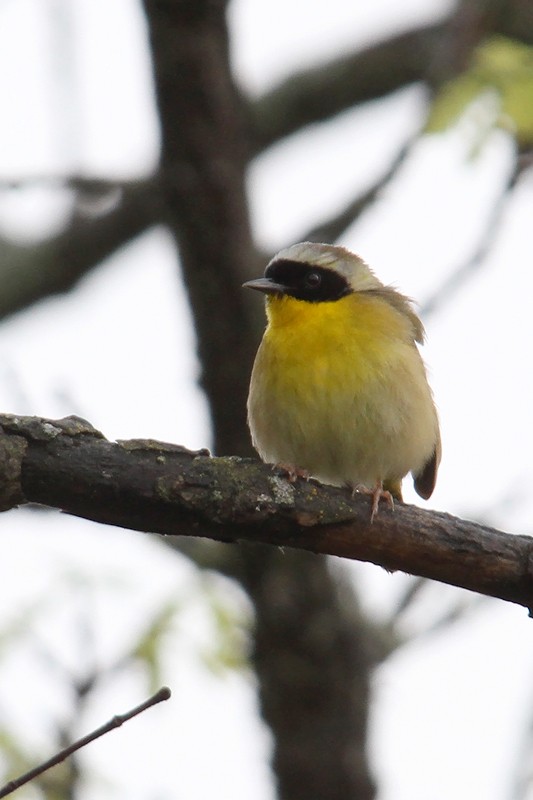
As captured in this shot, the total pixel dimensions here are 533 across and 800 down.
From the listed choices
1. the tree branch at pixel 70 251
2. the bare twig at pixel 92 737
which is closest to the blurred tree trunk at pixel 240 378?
the tree branch at pixel 70 251

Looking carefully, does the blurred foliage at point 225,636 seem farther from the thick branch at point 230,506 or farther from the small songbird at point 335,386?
the thick branch at point 230,506

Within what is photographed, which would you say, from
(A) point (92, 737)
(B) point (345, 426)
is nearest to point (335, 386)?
(B) point (345, 426)

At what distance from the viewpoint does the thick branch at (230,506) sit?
360 cm

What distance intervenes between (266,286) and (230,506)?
2442mm

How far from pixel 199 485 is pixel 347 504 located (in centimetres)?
56

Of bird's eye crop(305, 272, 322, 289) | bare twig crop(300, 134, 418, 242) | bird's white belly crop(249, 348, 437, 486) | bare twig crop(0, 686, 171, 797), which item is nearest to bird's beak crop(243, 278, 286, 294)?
bird's eye crop(305, 272, 322, 289)

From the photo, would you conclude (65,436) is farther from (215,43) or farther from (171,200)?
(215,43)

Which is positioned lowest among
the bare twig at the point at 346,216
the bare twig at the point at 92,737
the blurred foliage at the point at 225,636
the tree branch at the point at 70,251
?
the blurred foliage at the point at 225,636

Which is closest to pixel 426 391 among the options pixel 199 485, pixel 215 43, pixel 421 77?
pixel 215 43

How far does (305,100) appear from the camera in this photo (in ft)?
27.5

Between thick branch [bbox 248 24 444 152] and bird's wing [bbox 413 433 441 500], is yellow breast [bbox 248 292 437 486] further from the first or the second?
thick branch [bbox 248 24 444 152]

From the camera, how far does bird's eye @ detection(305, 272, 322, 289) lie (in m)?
6.22

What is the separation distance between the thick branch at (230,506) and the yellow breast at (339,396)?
1453 mm

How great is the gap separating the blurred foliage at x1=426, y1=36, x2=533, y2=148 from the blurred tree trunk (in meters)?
1.07
